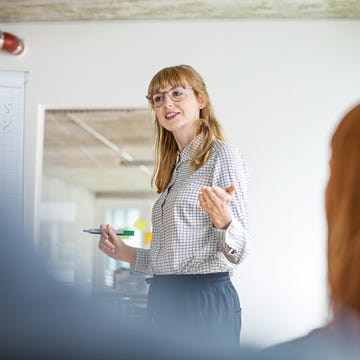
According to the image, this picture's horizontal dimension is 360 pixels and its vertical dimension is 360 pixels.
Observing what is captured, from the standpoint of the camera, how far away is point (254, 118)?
374cm

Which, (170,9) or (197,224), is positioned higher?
(170,9)

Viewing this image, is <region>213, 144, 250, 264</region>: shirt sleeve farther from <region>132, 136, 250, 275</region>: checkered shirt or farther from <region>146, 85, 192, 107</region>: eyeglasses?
<region>146, 85, 192, 107</region>: eyeglasses

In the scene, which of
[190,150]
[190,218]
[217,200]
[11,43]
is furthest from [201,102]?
[11,43]

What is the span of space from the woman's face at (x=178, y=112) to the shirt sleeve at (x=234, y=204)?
0.54 feet

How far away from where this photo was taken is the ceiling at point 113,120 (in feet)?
11.9

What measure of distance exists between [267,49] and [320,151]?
699 millimetres

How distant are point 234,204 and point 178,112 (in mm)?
363

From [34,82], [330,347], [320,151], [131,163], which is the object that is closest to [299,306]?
[320,151]

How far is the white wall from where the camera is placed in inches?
143

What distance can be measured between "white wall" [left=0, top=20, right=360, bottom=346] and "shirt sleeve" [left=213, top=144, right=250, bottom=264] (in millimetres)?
2367

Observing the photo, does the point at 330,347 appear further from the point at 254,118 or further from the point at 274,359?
the point at 254,118

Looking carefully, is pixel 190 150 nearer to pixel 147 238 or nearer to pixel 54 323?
pixel 54 323

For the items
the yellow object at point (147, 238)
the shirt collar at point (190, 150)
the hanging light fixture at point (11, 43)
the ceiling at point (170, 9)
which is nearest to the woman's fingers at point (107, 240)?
the shirt collar at point (190, 150)

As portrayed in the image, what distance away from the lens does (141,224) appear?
3.67 m
